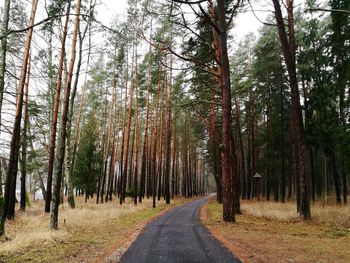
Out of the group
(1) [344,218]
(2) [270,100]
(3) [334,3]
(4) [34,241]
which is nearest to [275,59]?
(2) [270,100]

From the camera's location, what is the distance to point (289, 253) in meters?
6.77

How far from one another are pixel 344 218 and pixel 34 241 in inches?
460

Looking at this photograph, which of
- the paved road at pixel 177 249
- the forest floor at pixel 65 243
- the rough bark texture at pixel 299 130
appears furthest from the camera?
the rough bark texture at pixel 299 130

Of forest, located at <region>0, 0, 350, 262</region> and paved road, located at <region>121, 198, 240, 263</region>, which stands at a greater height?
forest, located at <region>0, 0, 350, 262</region>

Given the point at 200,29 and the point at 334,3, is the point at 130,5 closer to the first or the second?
the point at 200,29

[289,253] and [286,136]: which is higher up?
[286,136]

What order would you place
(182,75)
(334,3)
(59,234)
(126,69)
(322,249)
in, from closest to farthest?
(322,249), (59,234), (334,3), (182,75), (126,69)

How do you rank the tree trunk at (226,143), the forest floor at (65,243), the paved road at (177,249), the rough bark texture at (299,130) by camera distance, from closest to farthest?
the paved road at (177,249)
the forest floor at (65,243)
the tree trunk at (226,143)
the rough bark texture at (299,130)

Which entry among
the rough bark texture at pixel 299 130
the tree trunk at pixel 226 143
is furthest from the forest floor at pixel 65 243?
the rough bark texture at pixel 299 130

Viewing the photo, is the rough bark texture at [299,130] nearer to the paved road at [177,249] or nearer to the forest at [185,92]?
the forest at [185,92]

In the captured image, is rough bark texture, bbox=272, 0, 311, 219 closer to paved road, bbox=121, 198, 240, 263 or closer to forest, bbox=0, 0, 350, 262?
forest, bbox=0, 0, 350, 262

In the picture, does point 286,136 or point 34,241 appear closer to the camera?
point 34,241

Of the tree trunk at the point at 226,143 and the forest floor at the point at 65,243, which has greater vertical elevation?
the tree trunk at the point at 226,143

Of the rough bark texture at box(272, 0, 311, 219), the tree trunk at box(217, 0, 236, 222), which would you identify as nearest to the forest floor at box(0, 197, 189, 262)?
the tree trunk at box(217, 0, 236, 222)
